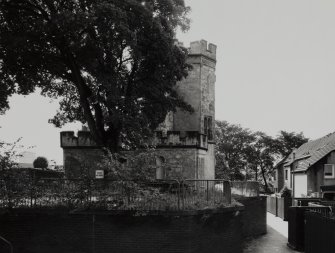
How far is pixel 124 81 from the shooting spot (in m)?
24.2

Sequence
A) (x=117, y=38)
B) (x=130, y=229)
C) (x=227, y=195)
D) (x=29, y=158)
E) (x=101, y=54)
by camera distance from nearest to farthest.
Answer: (x=130, y=229) < (x=227, y=195) < (x=117, y=38) < (x=101, y=54) < (x=29, y=158)

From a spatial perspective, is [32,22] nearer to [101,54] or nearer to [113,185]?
[101,54]

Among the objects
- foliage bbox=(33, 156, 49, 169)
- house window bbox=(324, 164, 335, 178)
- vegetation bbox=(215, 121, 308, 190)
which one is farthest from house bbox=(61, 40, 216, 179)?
vegetation bbox=(215, 121, 308, 190)

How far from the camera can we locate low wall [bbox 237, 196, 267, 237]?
25.4 meters

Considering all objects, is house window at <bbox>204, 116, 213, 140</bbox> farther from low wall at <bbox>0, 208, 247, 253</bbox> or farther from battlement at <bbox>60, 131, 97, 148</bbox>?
low wall at <bbox>0, 208, 247, 253</bbox>

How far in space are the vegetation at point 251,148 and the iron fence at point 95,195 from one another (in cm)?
7000

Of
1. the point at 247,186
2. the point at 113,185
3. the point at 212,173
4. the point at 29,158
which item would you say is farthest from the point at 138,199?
the point at 29,158

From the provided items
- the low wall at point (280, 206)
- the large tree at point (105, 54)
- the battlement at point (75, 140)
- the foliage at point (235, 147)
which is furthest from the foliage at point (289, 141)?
the large tree at point (105, 54)

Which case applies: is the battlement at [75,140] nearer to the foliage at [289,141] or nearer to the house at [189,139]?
the house at [189,139]

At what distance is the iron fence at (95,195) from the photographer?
14.8 metres

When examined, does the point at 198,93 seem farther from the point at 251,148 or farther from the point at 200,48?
the point at 251,148

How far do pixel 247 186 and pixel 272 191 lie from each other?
62.5 m

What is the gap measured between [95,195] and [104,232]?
1292 millimetres

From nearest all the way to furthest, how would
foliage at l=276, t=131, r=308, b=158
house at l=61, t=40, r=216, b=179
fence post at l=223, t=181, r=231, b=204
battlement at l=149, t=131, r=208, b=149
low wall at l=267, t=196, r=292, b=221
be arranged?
fence post at l=223, t=181, r=231, b=204
low wall at l=267, t=196, r=292, b=221
house at l=61, t=40, r=216, b=179
battlement at l=149, t=131, r=208, b=149
foliage at l=276, t=131, r=308, b=158
